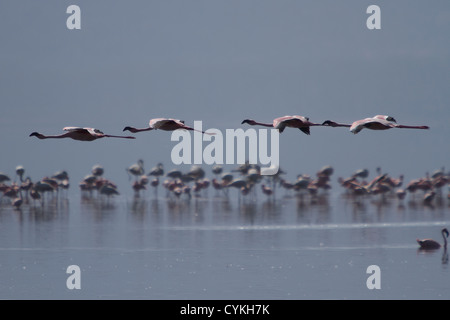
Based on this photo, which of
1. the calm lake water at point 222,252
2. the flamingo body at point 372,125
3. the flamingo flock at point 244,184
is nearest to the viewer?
the flamingo body at point 372,125

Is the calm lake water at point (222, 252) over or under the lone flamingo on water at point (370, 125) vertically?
under

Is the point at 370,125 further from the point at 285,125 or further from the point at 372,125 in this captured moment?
the point at 285,125

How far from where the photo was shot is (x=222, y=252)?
26.6 metres

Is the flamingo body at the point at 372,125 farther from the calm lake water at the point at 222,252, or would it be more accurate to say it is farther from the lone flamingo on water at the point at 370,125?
the calm lake water at the point at 222,252

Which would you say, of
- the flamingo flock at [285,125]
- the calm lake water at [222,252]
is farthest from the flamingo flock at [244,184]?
the flamingo flock at [285,125]

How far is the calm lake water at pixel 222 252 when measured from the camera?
20828 mm

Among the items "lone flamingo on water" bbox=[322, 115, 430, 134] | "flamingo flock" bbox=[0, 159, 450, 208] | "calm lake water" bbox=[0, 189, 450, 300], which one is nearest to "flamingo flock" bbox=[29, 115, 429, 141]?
"lone flamingo on water" bbox=[322, 115, 430, 134]

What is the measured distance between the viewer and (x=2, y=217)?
121 ft

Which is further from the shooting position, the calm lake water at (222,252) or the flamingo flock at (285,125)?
the calm lake water at (222,252)

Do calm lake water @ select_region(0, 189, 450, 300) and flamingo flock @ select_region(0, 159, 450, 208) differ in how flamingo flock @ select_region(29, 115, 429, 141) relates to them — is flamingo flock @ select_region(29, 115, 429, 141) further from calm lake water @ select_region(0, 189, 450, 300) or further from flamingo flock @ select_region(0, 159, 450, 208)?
flamingo flock @ select_region(0, 159, 450, 208)

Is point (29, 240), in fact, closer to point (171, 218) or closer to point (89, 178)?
point (171, 218)

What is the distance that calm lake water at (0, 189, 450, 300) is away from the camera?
20.8m

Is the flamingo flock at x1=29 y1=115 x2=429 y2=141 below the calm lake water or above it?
above
